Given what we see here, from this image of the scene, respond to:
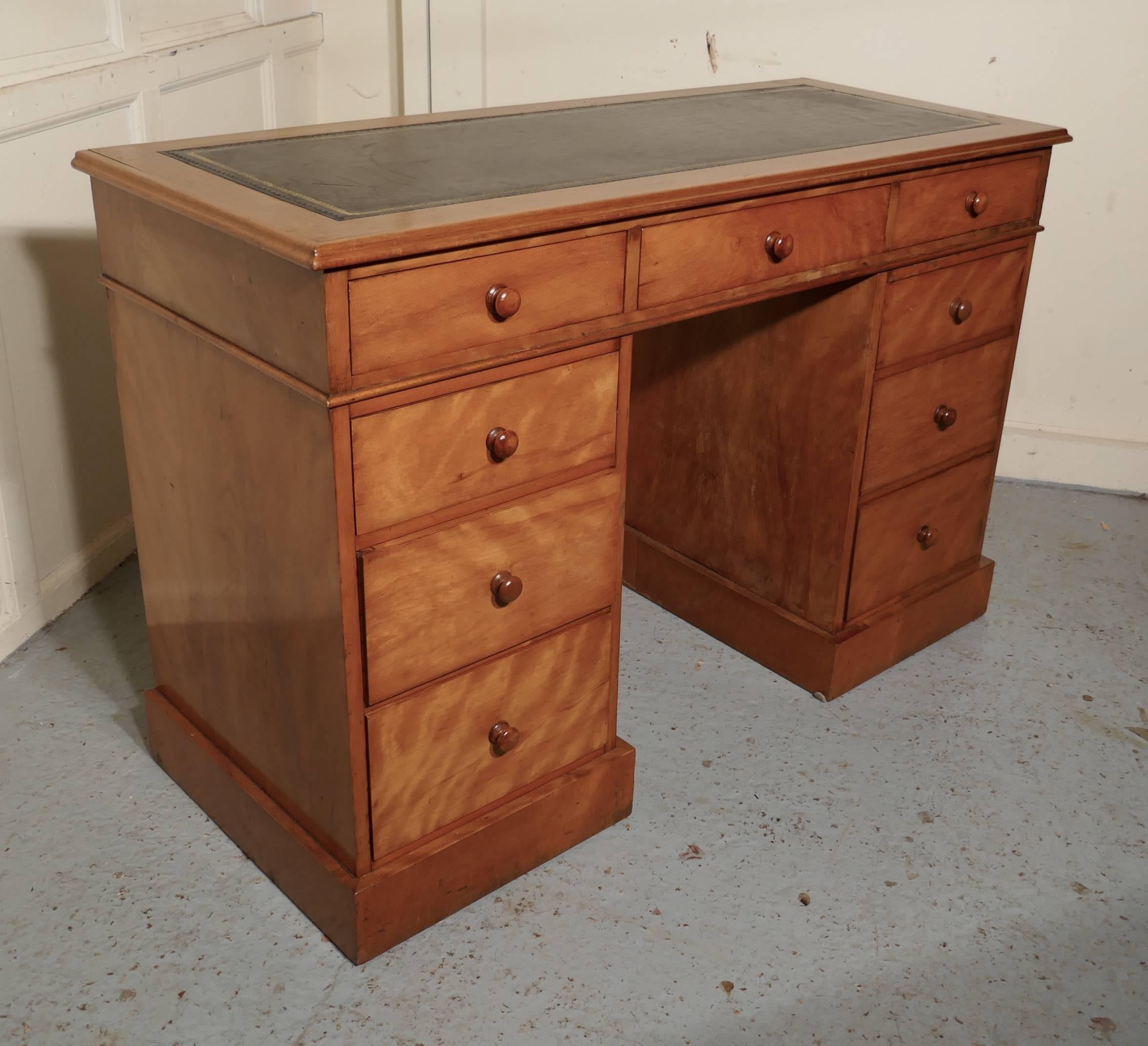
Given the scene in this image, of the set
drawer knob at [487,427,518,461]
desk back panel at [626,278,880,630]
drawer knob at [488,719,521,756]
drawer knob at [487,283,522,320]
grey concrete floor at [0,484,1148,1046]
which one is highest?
drawer knob at [487,283,522,320]

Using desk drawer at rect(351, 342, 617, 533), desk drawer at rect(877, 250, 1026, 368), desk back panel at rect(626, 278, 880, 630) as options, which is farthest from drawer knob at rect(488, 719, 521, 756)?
desk drawer at rect(877, 250, 1026, 368)

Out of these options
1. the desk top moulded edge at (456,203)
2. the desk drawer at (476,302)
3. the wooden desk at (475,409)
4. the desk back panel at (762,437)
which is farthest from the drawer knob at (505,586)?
the desk back panel at (762,437)

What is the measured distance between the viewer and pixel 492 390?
1.51m

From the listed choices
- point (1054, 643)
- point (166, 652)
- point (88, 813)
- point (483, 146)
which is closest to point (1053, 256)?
point (1054, 643)

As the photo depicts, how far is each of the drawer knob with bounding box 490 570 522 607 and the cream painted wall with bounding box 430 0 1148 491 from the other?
187 centimetres

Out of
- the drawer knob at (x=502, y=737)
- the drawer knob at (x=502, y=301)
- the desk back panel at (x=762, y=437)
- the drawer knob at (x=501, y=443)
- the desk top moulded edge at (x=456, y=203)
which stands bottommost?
the drawer knob at (x=502, y=737)

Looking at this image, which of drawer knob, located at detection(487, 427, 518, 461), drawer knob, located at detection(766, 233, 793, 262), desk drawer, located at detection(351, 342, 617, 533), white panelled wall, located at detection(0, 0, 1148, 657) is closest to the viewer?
desk drawer, located at detection(351, 342, 617, 533)

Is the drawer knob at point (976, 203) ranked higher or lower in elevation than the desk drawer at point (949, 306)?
higher

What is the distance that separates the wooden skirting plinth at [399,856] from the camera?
1.65 meters

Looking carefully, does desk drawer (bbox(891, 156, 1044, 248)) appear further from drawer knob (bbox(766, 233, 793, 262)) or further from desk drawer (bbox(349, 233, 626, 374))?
desk drawer (bbox(349, 233, 626, 374))

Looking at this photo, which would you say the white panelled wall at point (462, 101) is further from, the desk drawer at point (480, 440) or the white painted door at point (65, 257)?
the desk drawer at point (480, 440)

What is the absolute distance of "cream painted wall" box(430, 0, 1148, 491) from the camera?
287 cm

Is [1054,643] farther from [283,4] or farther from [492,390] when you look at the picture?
[283,4]

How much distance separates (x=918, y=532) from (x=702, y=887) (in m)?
0.91
